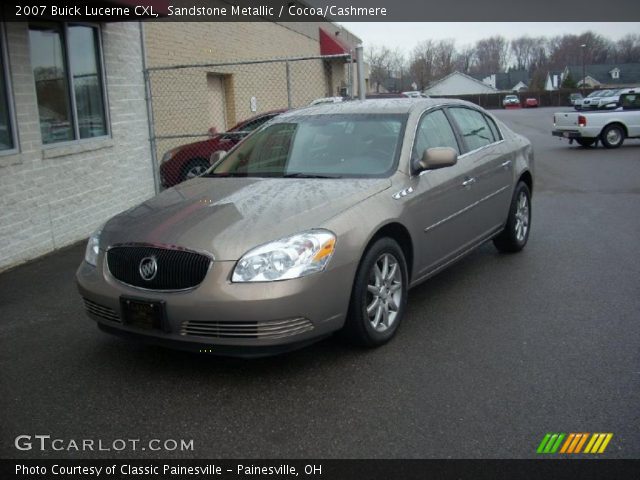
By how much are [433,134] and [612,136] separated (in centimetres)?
1605

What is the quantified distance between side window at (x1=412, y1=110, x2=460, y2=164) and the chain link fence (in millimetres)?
3470

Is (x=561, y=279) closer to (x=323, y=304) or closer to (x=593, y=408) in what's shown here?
(x=593, y=408)

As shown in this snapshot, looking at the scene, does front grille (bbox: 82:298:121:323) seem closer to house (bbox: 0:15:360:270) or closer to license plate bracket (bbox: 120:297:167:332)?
license plate bracket (bbox: 120:297:167:332)

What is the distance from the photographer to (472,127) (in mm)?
6066

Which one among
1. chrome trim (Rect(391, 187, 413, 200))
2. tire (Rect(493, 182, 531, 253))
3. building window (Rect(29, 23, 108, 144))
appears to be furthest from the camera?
building window (Rect(29, 23, 108, 144))

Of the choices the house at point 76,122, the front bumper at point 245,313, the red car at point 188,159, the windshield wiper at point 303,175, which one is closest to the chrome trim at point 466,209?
the windshield wiper at point 303,175

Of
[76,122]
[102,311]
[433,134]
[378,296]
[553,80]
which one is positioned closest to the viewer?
[102,311]

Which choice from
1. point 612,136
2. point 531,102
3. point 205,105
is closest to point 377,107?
point 205,105

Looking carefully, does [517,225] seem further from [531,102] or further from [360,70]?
[531,102]

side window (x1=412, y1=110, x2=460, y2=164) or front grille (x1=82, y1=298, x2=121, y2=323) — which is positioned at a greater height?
side window (x1=412, y1=110, x2=460, y2=164)

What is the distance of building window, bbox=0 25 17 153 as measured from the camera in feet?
23.2

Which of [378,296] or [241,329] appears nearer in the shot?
[241,329]

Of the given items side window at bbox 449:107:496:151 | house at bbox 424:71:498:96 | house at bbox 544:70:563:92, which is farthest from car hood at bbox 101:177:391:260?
house at bbox 544:70:563:92

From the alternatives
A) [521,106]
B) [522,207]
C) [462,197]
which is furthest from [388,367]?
[521,106]
